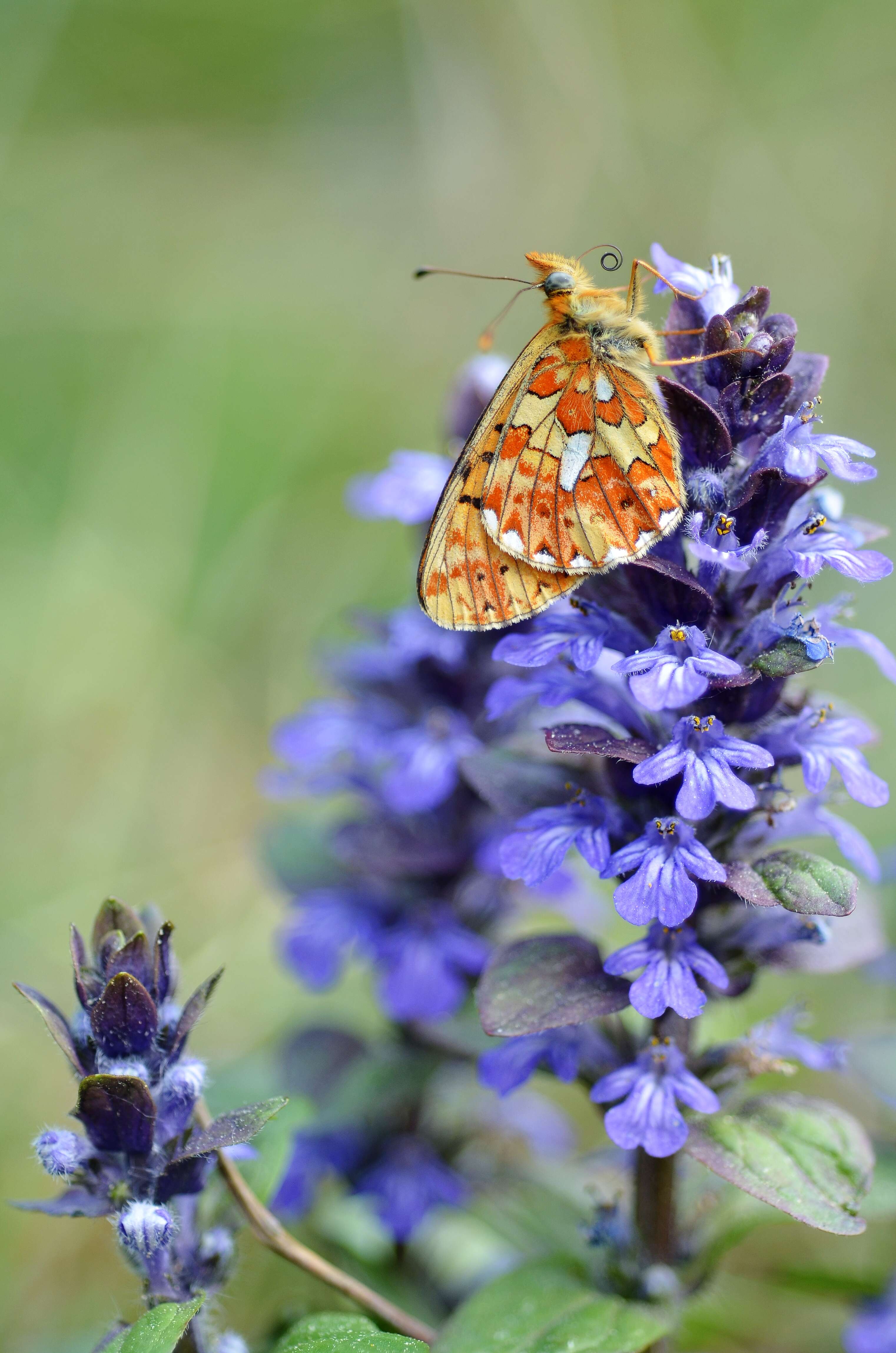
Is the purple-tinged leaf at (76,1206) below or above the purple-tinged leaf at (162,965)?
below

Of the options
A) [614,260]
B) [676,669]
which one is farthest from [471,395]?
[676,669]

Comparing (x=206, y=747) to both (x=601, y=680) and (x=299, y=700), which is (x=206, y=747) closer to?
(x=299, y=700)

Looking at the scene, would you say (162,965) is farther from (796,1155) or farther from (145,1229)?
(796,1155)

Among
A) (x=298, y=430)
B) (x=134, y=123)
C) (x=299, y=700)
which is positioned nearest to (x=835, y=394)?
(x=298, y=430)

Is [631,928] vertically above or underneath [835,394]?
underneath

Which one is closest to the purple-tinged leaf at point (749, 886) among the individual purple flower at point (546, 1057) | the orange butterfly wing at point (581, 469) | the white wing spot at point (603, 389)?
the individual purple flower at point (546, 1057)

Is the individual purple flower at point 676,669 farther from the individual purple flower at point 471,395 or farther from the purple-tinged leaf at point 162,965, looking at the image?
the individual purple flower at point 471,395
